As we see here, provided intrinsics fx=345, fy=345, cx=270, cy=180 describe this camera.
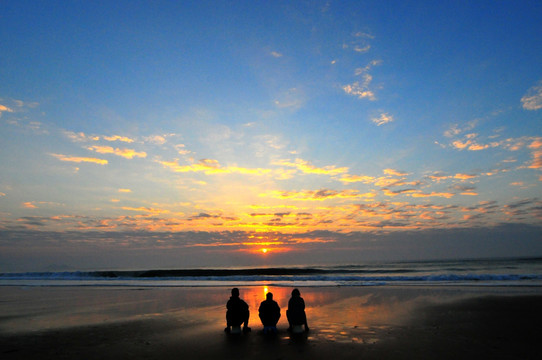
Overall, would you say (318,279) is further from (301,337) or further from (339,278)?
(301,337)

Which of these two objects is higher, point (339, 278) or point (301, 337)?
point (301, 337)

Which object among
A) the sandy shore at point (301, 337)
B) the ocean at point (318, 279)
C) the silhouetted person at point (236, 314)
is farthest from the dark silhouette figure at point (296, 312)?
the ocean at point (318, 279)

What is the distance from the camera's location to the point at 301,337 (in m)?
9.86

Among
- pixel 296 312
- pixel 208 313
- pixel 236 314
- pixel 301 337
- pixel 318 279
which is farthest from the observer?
pixel 318 279

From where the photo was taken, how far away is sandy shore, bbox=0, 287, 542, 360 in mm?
8367

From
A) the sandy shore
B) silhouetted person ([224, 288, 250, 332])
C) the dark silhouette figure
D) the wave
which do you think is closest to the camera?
the sandy shore

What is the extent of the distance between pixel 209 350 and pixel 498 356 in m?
6.77

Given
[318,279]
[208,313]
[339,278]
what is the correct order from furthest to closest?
[339,278] < [318,279] < [208,313]

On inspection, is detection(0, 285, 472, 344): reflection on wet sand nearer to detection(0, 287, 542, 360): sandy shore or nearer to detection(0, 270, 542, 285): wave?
detection(0, 287, 542, 360): sandy shore

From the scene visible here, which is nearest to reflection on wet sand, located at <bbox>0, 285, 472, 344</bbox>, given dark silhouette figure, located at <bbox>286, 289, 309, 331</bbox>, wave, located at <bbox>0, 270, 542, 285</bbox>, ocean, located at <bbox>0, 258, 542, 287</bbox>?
dark silhouette figure, located at <bbox>286, 289, 309, 331</bbox>

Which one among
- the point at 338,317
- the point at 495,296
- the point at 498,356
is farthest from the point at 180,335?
the point at 495,296

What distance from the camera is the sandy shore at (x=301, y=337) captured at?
837 cm

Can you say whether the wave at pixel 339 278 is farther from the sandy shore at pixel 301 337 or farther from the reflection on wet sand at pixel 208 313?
the sandy shore at pixel 301 337

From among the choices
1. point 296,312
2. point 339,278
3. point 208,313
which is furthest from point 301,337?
point 339,278
